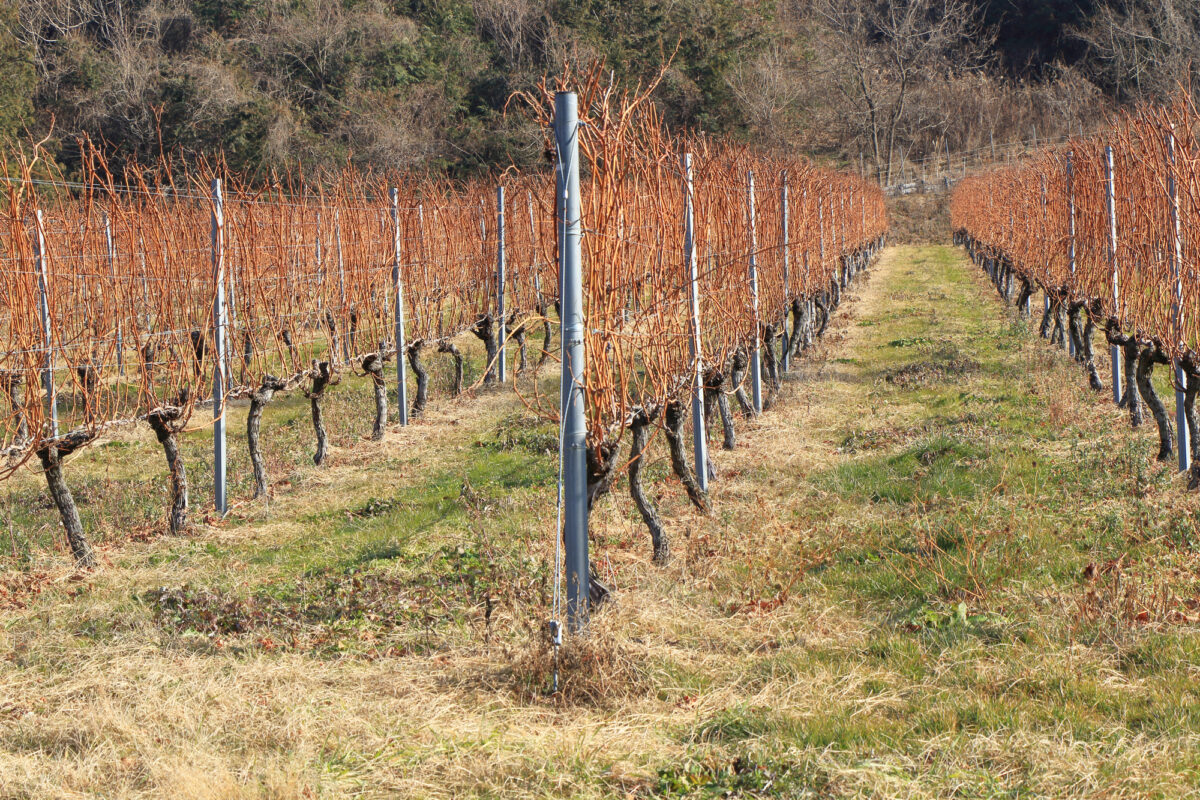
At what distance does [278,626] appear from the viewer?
A: 507cm

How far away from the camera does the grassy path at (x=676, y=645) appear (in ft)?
11.4

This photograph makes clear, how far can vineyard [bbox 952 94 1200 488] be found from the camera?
6.56 m

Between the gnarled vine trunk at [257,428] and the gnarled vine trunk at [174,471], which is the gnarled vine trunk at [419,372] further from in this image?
the gnarled vine trunk at [174,471]

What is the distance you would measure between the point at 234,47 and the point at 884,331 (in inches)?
1045

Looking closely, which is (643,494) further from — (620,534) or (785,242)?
(785,242)

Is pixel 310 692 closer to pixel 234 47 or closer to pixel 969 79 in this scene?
pixel 234 47

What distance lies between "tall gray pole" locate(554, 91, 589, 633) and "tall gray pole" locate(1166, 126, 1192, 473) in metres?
4.04

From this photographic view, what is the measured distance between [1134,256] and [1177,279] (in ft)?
3.94

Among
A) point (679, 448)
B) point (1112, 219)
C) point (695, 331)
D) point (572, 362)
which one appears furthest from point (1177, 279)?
point (572, 362)

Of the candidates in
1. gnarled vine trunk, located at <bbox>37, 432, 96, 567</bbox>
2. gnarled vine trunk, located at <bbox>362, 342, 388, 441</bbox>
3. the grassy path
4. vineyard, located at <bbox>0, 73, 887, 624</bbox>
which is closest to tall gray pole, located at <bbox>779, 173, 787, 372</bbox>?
vineyard, located at <bbox>0, 73, 887, 624</bbox>

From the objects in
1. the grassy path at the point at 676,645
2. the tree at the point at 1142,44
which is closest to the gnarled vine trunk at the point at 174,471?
the grassy path at the point at 676,645

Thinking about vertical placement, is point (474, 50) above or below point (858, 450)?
above

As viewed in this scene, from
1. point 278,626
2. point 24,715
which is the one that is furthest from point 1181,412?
point 24,715

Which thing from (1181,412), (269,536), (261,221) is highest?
(261,221)
